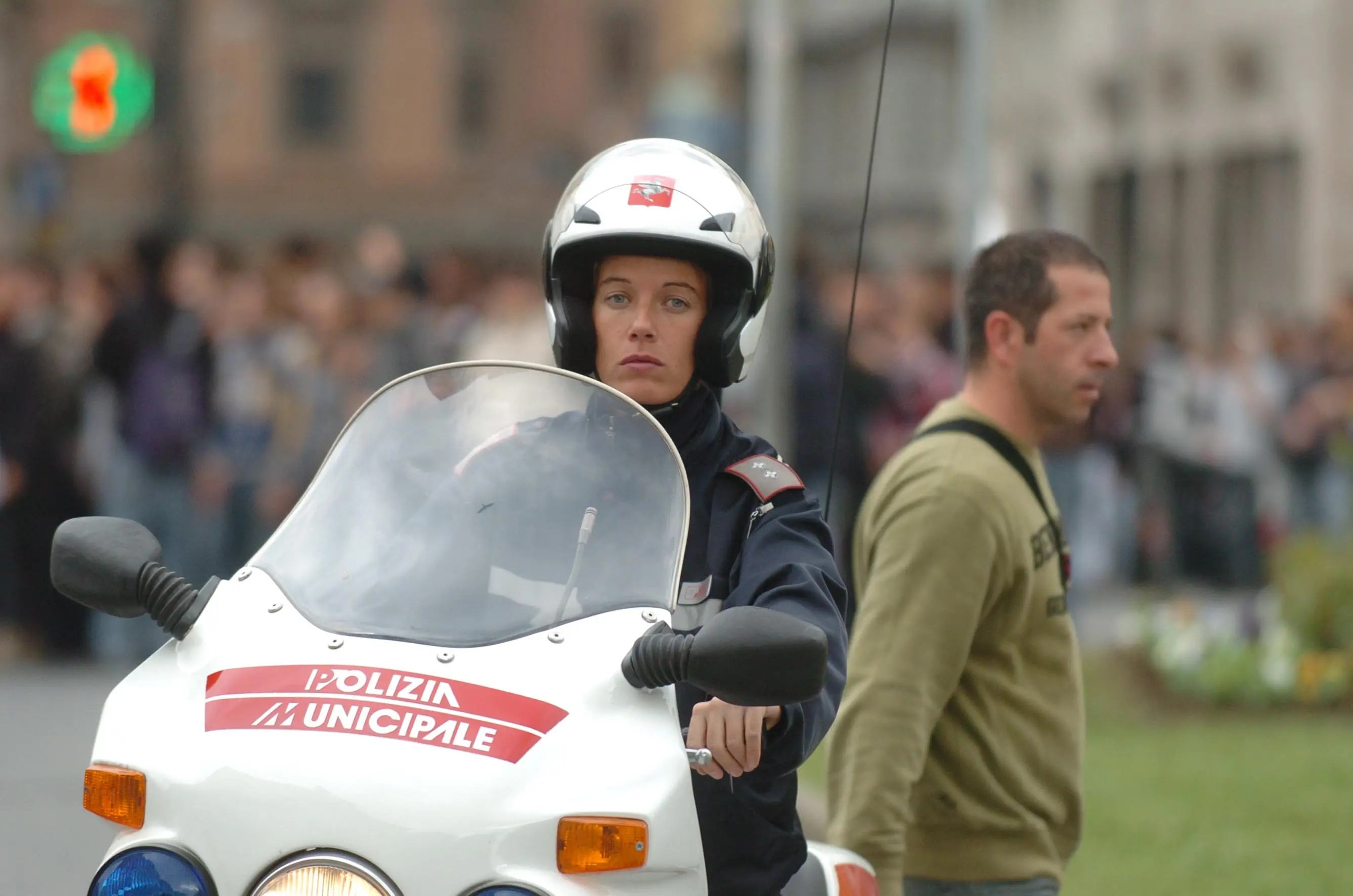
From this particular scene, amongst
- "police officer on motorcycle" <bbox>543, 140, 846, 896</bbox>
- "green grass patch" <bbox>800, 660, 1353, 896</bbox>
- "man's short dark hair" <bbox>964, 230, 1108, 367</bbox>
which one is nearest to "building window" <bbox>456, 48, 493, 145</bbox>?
"green grass patch" <bbox>800, 660, 1353, 896</bbox>

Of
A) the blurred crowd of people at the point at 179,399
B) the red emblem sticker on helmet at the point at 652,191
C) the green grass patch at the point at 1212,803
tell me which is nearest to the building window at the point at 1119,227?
the blurred crowd of people at the point at 179,399

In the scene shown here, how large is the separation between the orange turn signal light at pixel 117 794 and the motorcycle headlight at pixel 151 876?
0.21 feet

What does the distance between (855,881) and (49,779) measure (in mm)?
6414

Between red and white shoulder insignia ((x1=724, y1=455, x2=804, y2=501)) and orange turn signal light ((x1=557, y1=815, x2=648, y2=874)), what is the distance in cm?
74

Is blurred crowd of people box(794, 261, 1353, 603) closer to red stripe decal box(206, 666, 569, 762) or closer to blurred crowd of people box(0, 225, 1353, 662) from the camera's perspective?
blurred crowd of people box(0, 225, 1353, 662)

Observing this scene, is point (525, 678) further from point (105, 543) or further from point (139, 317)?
point (139, 317)

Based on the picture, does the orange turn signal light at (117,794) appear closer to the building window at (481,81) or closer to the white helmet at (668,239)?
the white helmet at (668,239)

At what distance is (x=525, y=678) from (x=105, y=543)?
65 centimetres

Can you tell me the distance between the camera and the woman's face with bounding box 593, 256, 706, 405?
141 inches

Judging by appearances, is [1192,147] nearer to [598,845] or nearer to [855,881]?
[855,881]

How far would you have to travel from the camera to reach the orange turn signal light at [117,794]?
2.87 metres

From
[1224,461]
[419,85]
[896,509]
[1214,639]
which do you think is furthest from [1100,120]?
[419,85]

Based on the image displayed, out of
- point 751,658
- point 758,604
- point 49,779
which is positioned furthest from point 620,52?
point 751,658

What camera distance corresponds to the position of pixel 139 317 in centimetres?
1284
